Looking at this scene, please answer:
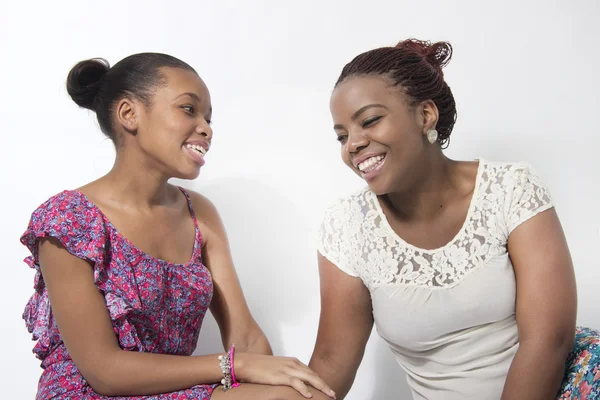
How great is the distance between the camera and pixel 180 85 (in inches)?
75.5

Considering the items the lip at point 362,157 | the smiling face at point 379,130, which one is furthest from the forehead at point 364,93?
the lip at point 362,157

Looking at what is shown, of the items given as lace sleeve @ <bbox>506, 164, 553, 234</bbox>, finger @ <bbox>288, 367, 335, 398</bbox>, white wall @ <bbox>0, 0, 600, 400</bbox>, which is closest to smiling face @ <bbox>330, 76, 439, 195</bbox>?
lace sleeve @ <bbox>506, 164, 553, 234</bbox>

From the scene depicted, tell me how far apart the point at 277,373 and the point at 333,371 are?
0.85 ft

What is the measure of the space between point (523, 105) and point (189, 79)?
148 cm

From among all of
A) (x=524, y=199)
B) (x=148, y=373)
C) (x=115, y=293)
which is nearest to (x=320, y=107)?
(x=524, y=199)

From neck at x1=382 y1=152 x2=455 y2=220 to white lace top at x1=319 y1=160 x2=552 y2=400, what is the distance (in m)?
0.09

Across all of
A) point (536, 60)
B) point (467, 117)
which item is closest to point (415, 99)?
point (467, 117)

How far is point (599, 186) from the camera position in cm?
281

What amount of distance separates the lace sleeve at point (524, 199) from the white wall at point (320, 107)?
917mm

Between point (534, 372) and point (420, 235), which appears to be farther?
point (420, 235)

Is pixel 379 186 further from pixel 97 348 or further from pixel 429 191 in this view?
pixel 97 348

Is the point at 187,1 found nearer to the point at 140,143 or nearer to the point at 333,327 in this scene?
the point at 140,143

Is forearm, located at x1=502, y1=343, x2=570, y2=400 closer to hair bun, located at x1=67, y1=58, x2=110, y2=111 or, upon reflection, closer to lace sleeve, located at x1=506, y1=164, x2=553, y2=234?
lace sleeve, located at x1=506, y1=164, x2=553, y2=234

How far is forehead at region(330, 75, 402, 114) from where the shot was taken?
176 cm
